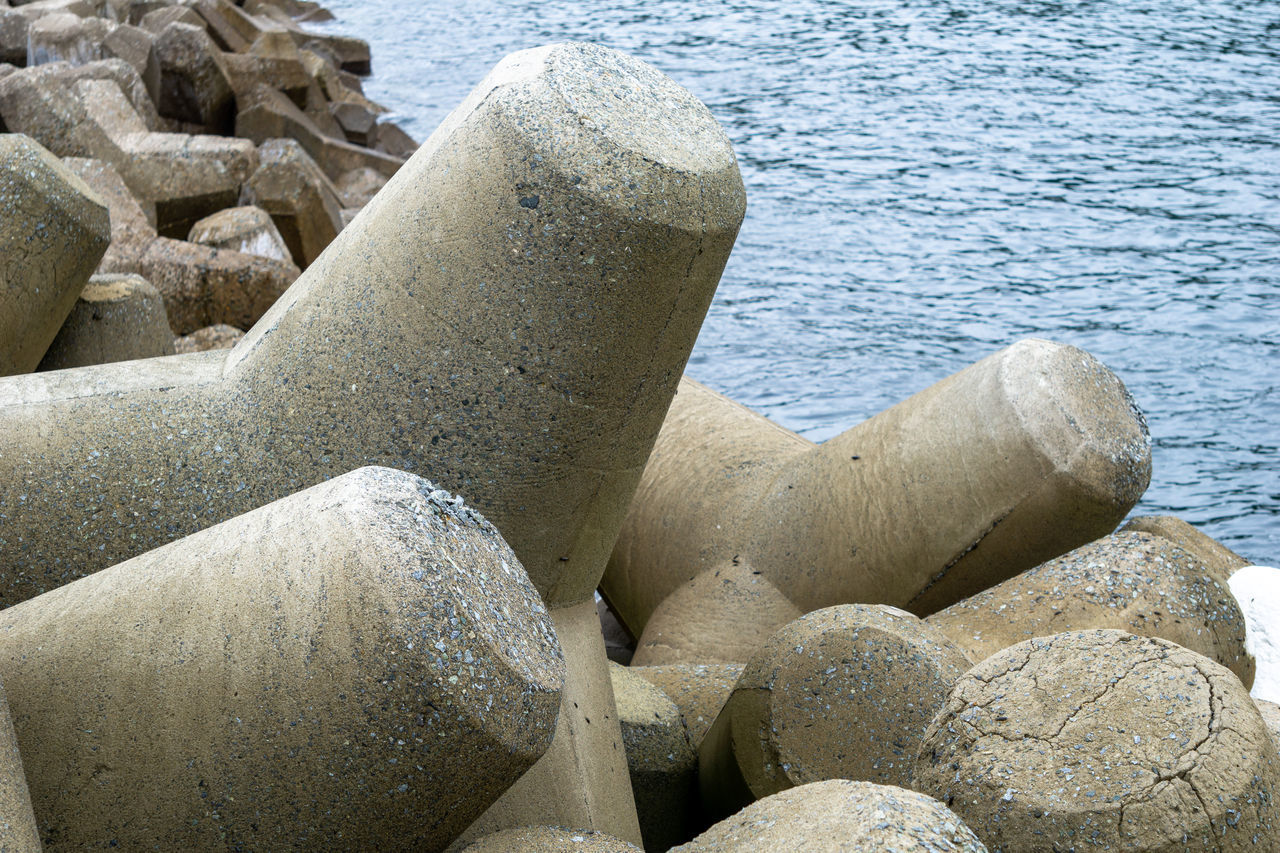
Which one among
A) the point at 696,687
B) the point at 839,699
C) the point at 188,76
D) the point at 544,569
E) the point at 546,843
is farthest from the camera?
the point at 188,76

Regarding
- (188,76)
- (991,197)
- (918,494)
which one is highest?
(918,494)

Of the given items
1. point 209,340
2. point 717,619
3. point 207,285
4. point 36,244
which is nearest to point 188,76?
point 207,285

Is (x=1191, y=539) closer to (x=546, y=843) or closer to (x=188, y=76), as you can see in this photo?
(x=546, y=843)

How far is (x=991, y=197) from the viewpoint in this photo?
8.02 meters

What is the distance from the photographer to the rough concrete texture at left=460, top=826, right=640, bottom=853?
1.44 m

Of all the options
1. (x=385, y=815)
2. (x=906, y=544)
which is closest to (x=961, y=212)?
(x=906, y=544)

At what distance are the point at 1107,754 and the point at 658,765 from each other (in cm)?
97

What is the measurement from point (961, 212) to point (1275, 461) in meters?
2.96

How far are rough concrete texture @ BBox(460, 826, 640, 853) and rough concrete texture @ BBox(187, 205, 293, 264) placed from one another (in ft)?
8.66

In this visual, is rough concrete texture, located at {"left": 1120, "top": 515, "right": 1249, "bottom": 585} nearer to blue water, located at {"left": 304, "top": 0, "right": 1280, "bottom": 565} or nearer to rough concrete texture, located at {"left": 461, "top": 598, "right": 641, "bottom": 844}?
rough concrete texture, located at {"left": 461, "top": 598, "right": 641, "bottom": 844}

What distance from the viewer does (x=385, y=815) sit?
57.1 inches

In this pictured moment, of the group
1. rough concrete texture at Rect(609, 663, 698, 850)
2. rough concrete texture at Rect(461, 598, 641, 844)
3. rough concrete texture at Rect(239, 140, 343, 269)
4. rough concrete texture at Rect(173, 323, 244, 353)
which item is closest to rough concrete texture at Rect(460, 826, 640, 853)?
rough concrete texture at Rect(461, 598, 641, 844)

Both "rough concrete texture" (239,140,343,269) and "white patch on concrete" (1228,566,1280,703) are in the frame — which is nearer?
"white patch on concrete" (1228,566,1280,703)

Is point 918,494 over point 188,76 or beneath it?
over
